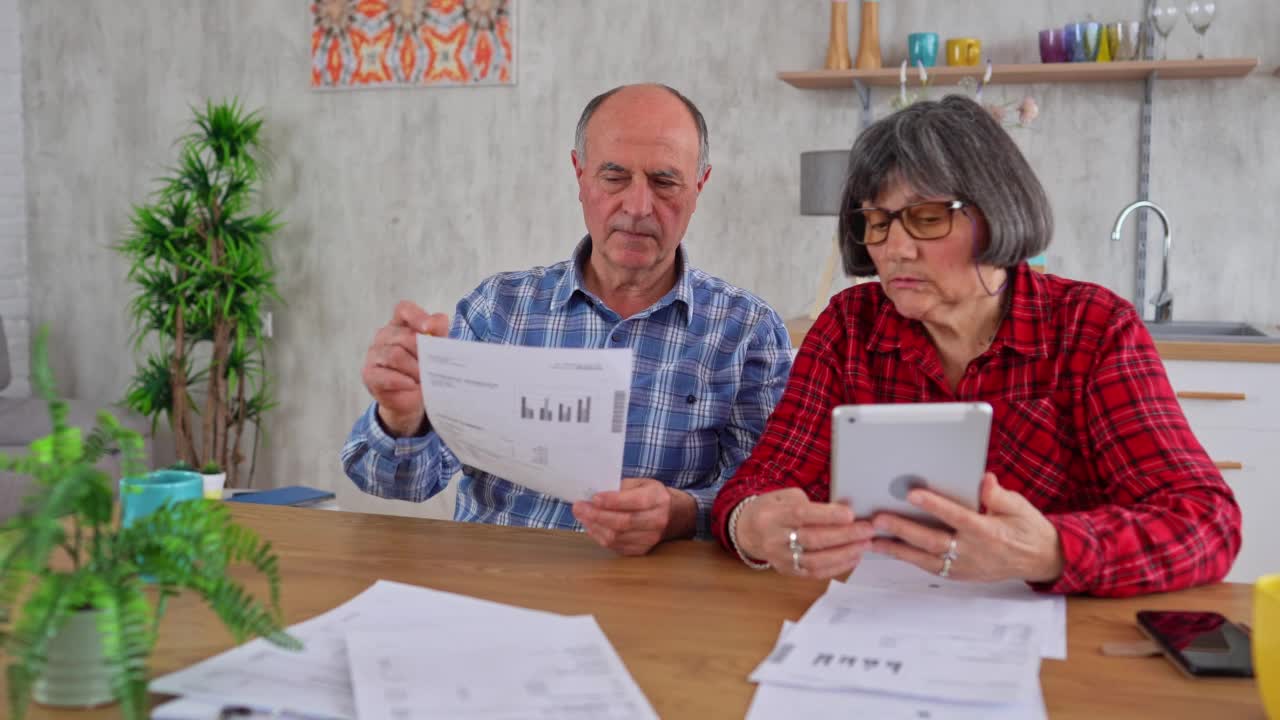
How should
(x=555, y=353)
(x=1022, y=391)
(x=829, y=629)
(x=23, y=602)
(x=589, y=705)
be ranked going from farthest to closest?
(x=1022, y=391) < (x=555, y=353) < (x=829, y=629) < (x=589, y=705) < (x=23, y=602)

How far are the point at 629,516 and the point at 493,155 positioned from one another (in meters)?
2.97

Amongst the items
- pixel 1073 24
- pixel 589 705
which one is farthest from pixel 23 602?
pixel 1073 24

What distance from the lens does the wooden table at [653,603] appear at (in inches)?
40.1

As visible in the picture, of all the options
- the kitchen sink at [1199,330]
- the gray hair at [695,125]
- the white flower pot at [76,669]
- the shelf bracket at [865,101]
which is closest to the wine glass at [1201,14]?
the kitchen sink at [1199,330]

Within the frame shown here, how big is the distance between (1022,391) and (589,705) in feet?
2.66

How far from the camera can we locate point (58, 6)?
15.3 feet

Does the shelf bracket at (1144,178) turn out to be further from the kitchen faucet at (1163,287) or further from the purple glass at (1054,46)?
the purple glass at (1054,46)

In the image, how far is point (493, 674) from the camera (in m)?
1.04

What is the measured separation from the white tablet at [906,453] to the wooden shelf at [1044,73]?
262 cm

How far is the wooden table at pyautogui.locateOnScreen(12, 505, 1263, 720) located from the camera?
1019mm

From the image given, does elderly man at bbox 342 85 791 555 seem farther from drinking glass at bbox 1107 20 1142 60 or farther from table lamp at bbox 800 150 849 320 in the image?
drinking glass at bbox 1107 20 1142 60

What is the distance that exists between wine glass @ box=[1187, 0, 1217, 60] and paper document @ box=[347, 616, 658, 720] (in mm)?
2994

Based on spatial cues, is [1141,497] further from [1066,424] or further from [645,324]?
[645,324]

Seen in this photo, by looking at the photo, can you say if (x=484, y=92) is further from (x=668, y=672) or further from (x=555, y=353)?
(x=668, y=672)
